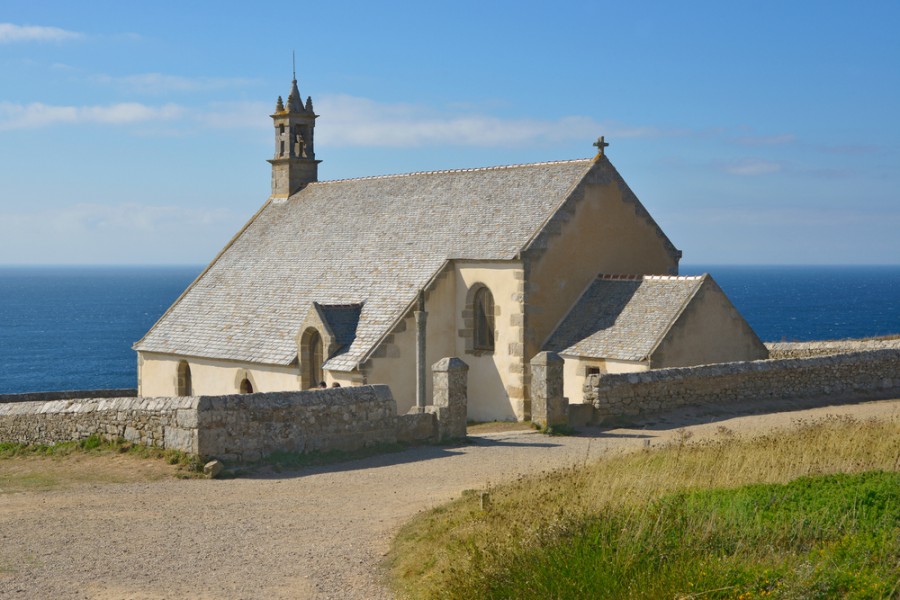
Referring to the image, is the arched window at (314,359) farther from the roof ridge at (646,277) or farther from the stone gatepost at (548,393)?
the stone gatepost at (548,393)

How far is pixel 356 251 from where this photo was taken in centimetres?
3058

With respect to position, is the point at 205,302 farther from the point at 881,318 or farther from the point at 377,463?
the point at 881,318

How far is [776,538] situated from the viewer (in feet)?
33.4

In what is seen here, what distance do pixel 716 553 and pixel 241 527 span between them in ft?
19.7

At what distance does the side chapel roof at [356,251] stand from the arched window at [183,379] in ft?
1.70

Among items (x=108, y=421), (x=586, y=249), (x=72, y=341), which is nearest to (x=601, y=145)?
(x=586, y=249)

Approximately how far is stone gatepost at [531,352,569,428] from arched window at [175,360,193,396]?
14820 mm

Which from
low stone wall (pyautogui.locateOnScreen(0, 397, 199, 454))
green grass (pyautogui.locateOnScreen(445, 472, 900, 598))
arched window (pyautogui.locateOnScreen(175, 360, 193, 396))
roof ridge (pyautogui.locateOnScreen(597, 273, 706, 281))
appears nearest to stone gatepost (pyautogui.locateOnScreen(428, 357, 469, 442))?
low stone wall (pyautogui.locateOnScreen(0, 397, 199, 454))

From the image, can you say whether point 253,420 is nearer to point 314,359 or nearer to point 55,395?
point 314,359

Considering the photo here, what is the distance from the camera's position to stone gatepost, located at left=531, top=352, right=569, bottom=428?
67.3ft

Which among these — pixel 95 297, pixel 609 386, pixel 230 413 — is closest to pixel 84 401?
pixel 230 413

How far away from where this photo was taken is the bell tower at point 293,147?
3716 centimetres

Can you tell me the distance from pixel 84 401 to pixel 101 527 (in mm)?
5827

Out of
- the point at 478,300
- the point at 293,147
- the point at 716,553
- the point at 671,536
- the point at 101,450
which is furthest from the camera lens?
the point at 293,147
